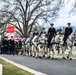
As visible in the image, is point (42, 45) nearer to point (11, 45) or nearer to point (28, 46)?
point (28, 46)

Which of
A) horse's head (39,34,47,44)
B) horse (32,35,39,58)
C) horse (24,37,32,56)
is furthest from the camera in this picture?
horse (24,37,32,56)

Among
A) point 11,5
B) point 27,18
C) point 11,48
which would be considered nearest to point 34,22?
point 27,18

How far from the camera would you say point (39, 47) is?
85.2ft

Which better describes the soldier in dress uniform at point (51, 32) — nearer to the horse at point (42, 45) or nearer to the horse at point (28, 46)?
the horse at point (42, 45)

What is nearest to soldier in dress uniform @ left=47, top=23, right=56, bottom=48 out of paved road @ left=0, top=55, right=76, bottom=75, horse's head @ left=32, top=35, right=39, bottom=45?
horse's head @ left=32, top=35, right=39, bottom=45

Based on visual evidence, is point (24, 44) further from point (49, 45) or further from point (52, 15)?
point (52, 15)

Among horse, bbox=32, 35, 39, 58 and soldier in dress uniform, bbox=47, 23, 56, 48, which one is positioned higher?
soldier in dress uniform, bbox=47, 23, 56, 48

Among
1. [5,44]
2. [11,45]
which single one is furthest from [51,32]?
[5,44]

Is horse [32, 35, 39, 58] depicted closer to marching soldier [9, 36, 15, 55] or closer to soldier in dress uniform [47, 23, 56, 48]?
soldier in dress uniform [47, 23, 56, 48]

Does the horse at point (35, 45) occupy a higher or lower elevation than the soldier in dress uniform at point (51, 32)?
lower

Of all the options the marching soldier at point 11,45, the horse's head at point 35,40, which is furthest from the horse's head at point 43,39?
the marching soldier at point 11,45

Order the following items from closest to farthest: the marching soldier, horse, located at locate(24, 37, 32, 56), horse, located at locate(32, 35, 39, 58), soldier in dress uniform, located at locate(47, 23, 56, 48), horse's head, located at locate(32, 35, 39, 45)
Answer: soldier in dress uniform, located at locate(47, 23, 56, 48)
horse's head, located at locate(32, 35, 39, 45)
horse, located at locate(32, 35, 39, 58)
horse, located at locate(24, 37, 32, 56)
the marching soldier

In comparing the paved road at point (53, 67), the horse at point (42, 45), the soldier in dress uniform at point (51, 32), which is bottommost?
the paved road at point (53, 67)

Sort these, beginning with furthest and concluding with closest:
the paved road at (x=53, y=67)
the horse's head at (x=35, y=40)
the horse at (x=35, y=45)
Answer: the horse at (x=35, y=45) < the horse's head at (x=35, y=40) < the paved road at (x=53, y=67)
